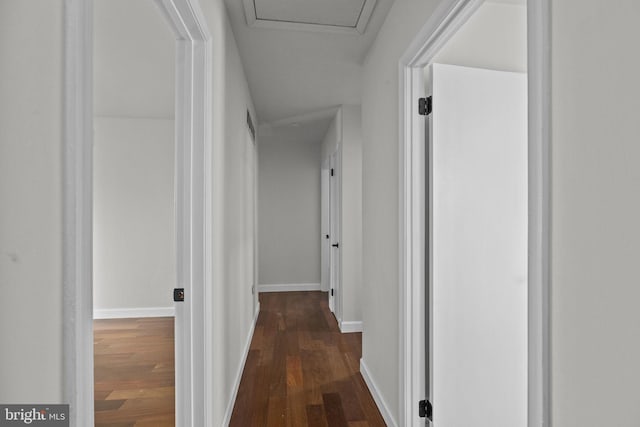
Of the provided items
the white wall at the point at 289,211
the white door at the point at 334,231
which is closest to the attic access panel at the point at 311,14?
the white door at the point at 334,231

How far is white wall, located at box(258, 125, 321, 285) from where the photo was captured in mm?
5801

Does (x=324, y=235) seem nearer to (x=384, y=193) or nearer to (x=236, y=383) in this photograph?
(x=236, y=383)

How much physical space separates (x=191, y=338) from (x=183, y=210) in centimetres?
55

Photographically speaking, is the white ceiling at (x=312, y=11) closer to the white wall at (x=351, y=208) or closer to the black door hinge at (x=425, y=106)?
the black door hinge at (x=425, y=106)

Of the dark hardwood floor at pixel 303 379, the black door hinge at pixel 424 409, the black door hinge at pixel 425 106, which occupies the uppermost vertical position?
the black door hinge at pixel 425 106

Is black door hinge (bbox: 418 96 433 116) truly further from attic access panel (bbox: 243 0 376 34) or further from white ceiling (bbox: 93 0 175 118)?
white ceiling (bbox: 93 0 175 118)

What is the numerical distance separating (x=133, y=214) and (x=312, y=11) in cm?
340

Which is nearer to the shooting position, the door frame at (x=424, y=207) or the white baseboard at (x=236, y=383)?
the door frame at (x=424, y=207)

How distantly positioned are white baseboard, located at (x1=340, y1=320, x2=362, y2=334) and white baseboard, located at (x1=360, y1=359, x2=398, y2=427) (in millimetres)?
972

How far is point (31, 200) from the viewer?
0.52 meters

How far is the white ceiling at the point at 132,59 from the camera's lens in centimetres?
202

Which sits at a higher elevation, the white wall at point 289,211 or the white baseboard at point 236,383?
the white wall at point 289,211

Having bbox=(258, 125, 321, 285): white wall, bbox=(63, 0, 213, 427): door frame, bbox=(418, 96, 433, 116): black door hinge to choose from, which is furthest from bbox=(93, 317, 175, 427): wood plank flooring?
bbox=(418, 96, 433, 116): black door hinge

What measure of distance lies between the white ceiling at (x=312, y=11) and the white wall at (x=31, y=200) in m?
1.72
